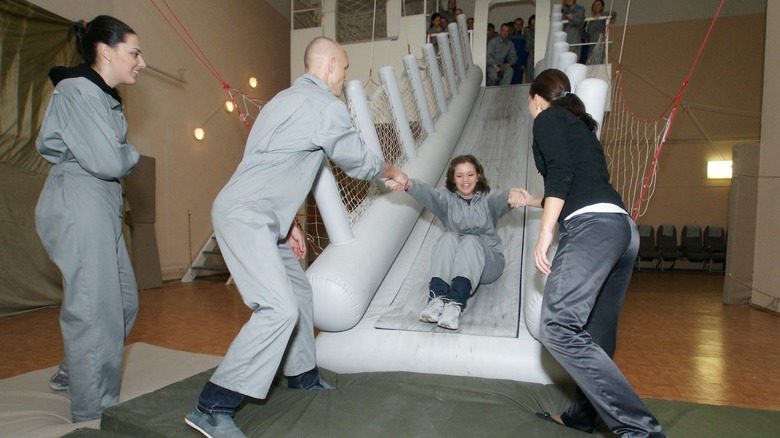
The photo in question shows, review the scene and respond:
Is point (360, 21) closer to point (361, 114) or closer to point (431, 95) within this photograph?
point (431, 95)

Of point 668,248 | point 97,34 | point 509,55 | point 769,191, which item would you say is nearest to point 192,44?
point 509,55

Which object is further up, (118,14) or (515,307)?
(118,14)

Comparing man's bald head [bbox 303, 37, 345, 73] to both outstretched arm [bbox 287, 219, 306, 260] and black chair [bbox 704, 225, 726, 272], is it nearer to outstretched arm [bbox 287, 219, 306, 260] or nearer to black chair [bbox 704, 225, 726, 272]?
outstretched arm [bbox 287, 219, 306, 260]

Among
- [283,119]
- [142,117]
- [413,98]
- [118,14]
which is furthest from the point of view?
[142,117]

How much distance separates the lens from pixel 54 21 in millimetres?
4180

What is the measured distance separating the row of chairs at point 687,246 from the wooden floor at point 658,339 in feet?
9.70

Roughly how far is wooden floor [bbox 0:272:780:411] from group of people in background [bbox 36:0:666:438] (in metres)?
0.91

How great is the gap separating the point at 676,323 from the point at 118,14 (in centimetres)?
605

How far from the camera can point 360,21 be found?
23.6ft

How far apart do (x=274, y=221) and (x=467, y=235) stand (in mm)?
1052

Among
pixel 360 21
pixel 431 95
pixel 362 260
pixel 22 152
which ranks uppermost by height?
pixel 360 21

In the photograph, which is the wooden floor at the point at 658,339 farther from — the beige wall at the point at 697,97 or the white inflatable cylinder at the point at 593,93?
the beige wall at the point at 697,97

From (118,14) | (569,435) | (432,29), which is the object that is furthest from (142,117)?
(569,435)

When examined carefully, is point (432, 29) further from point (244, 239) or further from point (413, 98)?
point (244, 239)
